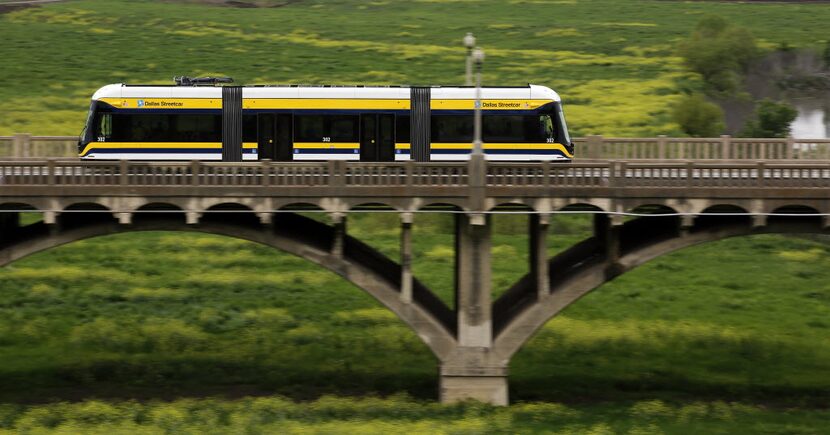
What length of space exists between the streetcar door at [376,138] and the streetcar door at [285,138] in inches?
92.3

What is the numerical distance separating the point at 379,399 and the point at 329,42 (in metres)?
79.4

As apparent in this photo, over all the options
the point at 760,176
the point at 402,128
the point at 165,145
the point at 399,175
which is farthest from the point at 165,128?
the point at 760,176

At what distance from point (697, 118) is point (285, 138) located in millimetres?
48239

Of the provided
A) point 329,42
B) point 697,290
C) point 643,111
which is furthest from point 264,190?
point 329,42

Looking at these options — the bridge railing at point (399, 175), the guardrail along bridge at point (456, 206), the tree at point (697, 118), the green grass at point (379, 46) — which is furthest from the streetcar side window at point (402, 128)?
the tree at point (697, 118)

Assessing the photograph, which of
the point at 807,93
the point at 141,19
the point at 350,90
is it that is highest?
the point at 141,19

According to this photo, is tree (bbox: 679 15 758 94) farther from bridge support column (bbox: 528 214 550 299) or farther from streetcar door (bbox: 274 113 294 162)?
bridge support column (bbox: 528 214 550 299)

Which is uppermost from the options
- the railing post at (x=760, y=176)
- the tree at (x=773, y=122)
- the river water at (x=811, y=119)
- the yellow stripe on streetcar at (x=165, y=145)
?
the river water at (x=811, y=119)

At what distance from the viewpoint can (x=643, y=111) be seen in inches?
3671

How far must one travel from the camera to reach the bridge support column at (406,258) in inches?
1649

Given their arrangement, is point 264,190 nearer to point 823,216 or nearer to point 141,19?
point 823,216

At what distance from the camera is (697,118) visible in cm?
8850

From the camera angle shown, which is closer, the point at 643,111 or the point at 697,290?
the point at 697,290

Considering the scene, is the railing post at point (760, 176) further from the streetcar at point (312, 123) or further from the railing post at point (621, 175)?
the streetcar at point (312, 123)
